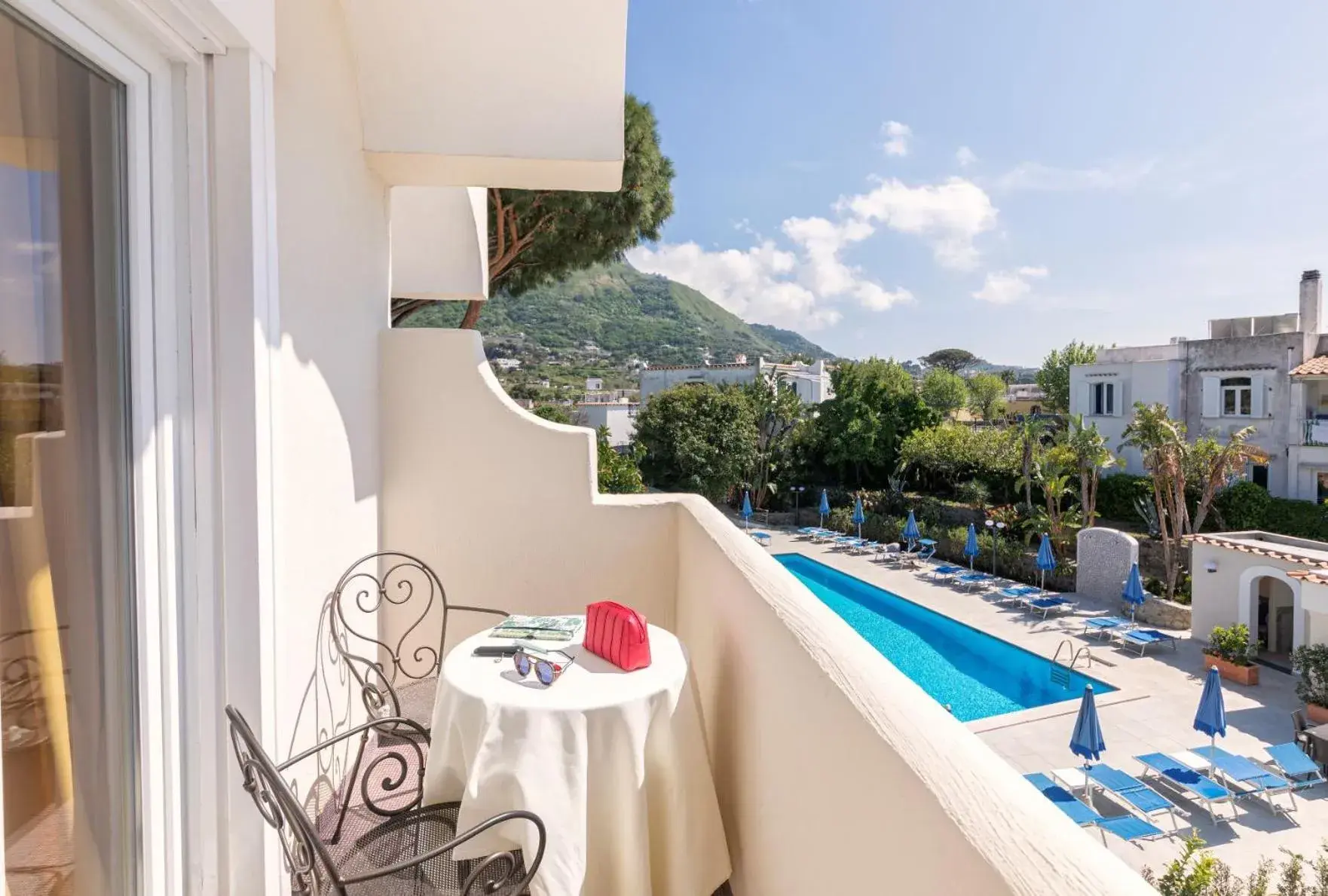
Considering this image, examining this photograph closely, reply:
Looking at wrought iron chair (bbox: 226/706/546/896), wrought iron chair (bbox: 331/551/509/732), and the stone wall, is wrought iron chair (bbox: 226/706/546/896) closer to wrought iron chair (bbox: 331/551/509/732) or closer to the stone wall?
wrought iron chair (bbox: 331/551/509/732)

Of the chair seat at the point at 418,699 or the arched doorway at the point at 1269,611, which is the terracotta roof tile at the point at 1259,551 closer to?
the arched doorway at the point at 1269,611

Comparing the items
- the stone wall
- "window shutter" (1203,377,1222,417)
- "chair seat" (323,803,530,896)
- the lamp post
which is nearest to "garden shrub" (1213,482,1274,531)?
"window shutter" (1203,377,1222,417)

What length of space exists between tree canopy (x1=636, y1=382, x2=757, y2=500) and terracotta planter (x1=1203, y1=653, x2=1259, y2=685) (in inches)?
691

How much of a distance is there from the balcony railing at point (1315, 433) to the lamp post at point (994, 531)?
1002 centimetres

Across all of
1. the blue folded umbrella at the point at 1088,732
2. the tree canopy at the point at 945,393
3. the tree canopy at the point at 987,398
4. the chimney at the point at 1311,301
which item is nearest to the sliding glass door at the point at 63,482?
the blue folded umbrella at the point at 1088,732

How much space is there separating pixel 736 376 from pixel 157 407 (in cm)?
4485

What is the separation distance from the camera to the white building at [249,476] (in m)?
1.31

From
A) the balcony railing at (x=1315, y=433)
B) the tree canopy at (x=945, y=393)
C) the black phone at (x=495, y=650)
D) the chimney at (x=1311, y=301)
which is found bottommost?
the black phone at (x=495, y=650)

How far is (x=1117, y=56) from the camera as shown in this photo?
42.4 metres

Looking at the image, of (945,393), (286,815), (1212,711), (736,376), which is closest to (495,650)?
(286,815)

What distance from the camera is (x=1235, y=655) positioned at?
13016 millimetres

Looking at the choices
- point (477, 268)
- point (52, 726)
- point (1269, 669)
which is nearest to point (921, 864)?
point (52, 726)

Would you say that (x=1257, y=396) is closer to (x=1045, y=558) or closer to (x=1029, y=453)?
(x=1029, y=453)

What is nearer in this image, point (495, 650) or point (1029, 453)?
point (495, 650)
